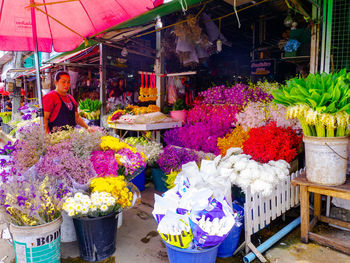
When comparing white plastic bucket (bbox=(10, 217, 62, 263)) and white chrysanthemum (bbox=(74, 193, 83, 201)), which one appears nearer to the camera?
white plastic bucket (bbox=(10, 217, 62, 263))

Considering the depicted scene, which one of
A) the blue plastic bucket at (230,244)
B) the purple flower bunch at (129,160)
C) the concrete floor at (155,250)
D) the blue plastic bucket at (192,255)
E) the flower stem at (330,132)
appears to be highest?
the flower stem at (330,132)

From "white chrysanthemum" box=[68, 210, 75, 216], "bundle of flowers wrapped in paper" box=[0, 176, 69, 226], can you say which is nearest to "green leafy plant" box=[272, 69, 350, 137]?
"white chrysanthemum" box=[68, 210, 75, 216]

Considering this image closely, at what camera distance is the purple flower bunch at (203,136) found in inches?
168

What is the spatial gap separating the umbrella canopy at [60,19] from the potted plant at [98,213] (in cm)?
219

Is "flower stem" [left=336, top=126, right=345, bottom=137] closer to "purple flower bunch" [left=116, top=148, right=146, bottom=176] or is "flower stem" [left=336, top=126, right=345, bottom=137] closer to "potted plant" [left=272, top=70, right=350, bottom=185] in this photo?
"potted plant" [left=272, top=70, right=350, bottom=185]

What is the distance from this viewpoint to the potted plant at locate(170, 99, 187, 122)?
5.22 meters

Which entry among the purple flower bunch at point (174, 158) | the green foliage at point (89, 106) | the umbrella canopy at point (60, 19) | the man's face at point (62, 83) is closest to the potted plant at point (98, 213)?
→ the purple flower bunch at point (174, 158)

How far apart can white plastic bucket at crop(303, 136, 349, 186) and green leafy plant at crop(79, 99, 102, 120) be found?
5129mm

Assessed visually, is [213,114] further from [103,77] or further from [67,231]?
[103,77]

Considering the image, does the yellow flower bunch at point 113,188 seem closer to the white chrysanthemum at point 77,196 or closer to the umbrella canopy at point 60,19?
the white chrysanthemum at point 77,196

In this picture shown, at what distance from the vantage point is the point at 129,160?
281 centimetres

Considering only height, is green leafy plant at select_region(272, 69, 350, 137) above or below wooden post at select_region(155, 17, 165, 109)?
below

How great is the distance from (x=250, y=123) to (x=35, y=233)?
3.18m

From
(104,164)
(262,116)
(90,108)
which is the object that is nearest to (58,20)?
(104,164)
